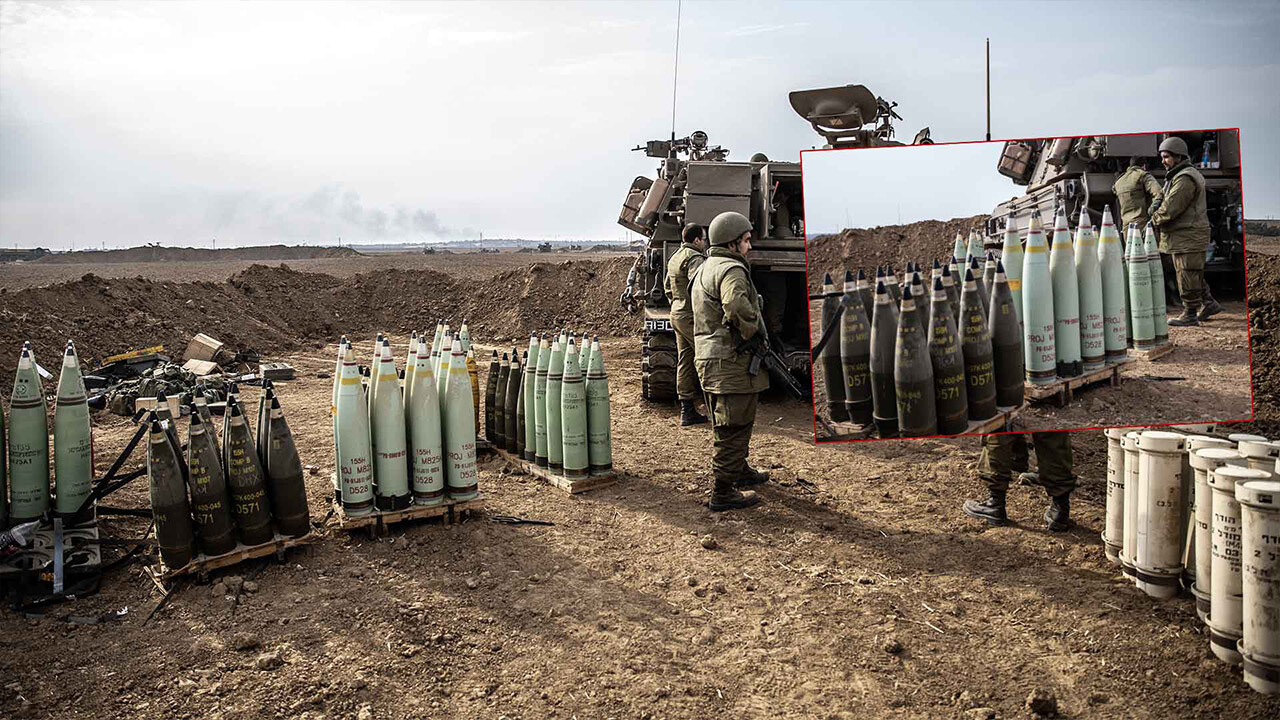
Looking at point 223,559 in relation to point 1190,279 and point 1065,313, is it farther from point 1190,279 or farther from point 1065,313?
point 1190,279

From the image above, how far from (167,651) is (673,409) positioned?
7001mm

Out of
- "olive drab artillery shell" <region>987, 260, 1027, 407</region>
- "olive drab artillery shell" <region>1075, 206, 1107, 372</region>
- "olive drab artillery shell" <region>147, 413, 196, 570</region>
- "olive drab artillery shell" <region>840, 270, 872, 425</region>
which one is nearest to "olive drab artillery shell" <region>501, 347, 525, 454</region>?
"olive drab artillery shell" <region>147, 413, 196, 570</region>

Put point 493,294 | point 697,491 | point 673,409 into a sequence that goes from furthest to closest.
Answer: point 493,294
point 673,409
point 697,491

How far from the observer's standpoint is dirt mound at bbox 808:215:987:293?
464 cm

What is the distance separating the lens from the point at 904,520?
6.37m

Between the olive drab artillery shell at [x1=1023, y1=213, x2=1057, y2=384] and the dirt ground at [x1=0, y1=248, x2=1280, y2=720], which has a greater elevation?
the olive drab artillery shell at [x1=1023, y1=213, x2=1057, y2=384]

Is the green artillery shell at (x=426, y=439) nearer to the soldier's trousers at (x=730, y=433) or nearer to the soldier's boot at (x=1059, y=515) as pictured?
the soldier's trousers at (x=730, y=433)

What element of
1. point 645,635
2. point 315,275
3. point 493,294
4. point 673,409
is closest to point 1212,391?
point 645,635

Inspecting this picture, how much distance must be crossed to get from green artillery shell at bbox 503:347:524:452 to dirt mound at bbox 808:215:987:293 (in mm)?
3633

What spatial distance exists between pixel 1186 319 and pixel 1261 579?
120 centimetres

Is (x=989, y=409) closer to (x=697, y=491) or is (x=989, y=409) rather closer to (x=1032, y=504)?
(x=1032, y=504)

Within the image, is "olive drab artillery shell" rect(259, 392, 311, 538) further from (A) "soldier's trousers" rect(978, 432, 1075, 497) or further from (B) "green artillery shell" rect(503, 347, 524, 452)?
(A) "soldier's trousers" rect(978, 432, 1075, 497)

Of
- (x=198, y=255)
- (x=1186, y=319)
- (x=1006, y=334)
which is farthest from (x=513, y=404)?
(x=198, y=255)

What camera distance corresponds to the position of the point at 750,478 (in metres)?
7.37
